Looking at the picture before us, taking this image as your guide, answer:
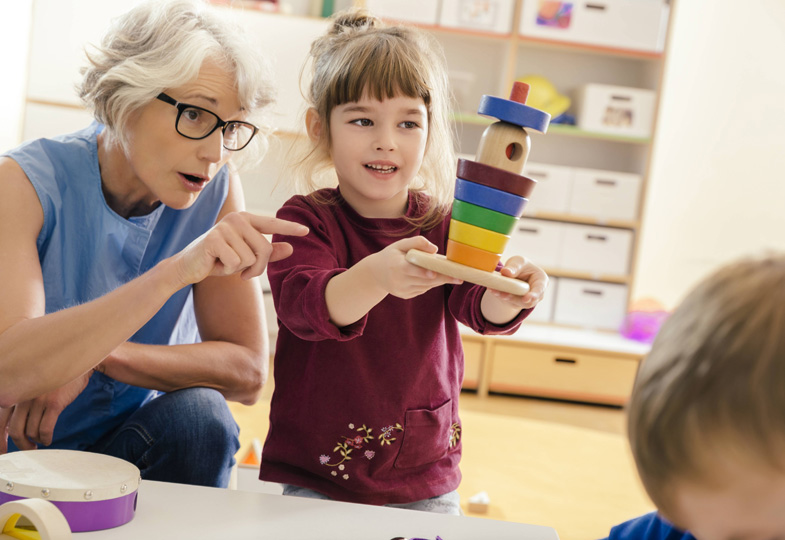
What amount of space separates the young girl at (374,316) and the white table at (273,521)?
0.27 metres

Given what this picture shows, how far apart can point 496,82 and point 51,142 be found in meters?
3.14

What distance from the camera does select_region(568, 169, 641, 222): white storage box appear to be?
3.88m

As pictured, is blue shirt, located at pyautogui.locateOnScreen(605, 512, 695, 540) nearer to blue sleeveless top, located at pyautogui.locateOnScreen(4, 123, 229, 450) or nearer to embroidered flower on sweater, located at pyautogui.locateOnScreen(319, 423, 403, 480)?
embroidered flower on sweater, located at pyautogui.locateOnScreen(319, 423, 403, 480)

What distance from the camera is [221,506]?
934 mm

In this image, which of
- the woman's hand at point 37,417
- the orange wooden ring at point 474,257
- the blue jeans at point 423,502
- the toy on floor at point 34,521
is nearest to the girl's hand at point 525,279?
the orange wooden ring at point 474,257

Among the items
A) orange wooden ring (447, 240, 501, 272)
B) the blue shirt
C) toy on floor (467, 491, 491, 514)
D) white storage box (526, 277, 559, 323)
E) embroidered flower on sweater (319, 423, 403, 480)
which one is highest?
orange wooden ring (447, 240, 501, 272)

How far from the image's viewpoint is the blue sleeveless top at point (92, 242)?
132cm

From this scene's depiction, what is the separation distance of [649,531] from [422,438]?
52 cm

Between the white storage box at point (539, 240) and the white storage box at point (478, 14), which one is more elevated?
the white storage box at point (478, 14)

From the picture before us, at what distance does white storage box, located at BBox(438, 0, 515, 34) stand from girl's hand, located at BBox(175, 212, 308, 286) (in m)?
3.04

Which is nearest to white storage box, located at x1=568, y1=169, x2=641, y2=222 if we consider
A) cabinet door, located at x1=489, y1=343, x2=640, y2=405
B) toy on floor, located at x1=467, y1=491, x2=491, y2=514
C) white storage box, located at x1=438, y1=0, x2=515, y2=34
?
cabinet door, located at x1=489, y1=343, x2=640, y2=405

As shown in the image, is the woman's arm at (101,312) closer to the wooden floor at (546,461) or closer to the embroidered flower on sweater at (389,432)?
the embroidered flower on sweater at (389,432)

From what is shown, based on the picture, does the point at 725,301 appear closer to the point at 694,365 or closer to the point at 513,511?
the point at 694,365

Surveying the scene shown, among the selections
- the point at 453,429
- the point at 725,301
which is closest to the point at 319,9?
the point at 453,429
